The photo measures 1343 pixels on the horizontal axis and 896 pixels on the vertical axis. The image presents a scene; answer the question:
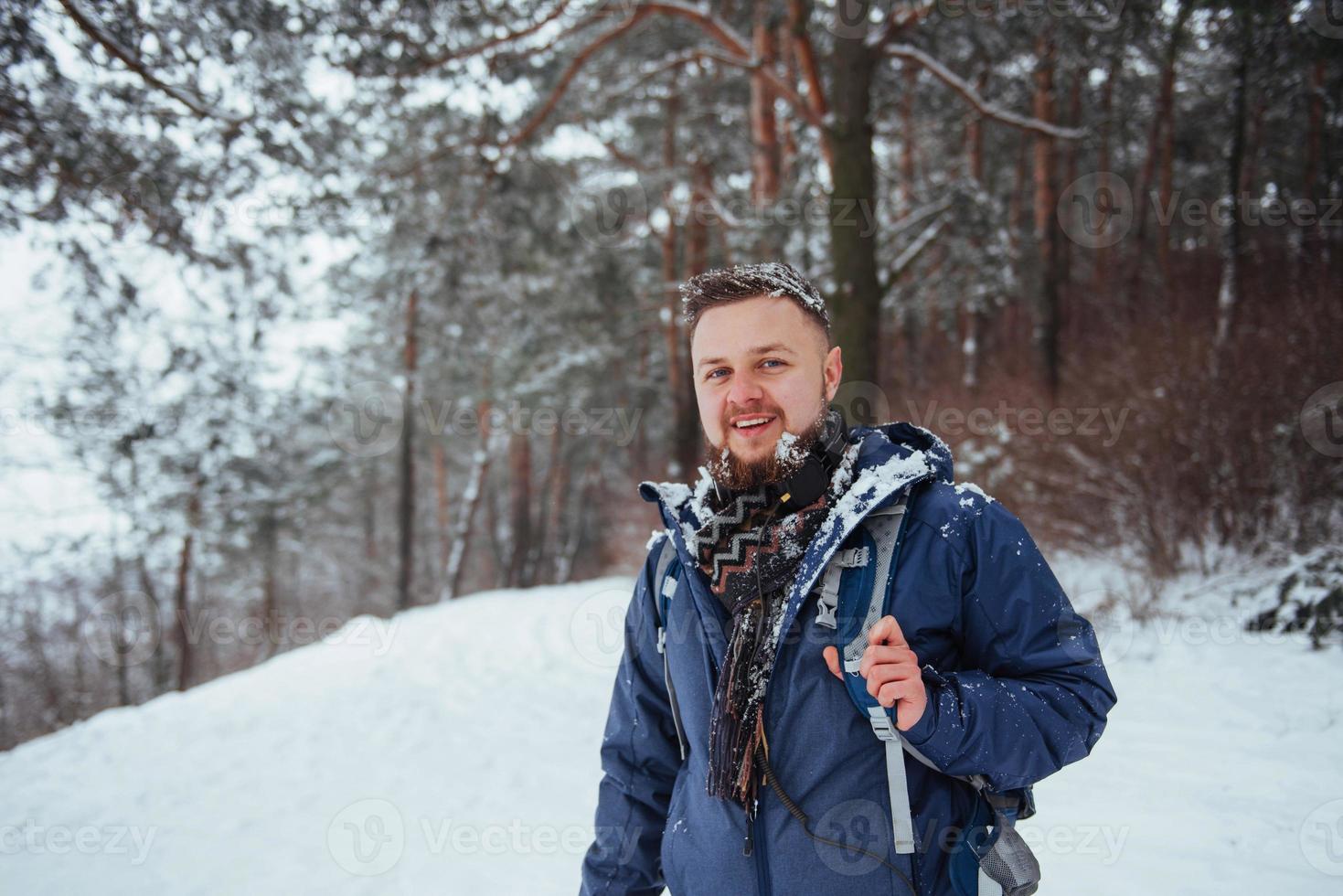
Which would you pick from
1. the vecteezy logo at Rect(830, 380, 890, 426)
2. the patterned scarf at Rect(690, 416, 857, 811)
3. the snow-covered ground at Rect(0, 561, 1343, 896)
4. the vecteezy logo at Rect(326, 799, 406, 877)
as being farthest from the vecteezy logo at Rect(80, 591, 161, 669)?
the patterned scarf at Rect(690, 416, 857, 811)

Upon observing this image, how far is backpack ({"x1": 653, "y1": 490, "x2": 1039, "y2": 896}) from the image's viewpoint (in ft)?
4.37

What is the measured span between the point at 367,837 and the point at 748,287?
4.30 meters

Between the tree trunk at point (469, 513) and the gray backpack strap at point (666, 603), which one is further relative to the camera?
the tree trunk at point (469, 513)

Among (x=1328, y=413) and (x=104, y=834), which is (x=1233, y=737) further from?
(x=104, y=834)

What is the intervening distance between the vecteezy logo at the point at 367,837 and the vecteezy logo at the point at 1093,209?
40.4 feet

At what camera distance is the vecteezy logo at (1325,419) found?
19.4 ft

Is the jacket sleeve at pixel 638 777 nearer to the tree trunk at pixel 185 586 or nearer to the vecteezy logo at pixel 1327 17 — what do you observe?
the vecteezy logo at pixel 1327 17

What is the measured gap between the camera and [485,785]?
Answer: 4.81 meters

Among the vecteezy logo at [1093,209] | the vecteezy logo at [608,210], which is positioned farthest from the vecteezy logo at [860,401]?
the vecteezy logo at [1093,209]

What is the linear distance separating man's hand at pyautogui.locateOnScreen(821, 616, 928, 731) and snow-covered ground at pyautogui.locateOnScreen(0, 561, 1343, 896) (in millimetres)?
2319

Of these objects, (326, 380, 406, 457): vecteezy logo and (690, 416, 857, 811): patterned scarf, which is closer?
(690, 416, 857, 811): patterned scarf

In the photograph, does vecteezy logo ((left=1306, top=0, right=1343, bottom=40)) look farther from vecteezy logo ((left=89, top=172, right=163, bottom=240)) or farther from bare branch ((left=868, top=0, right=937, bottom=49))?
vecteezy logo ((left=89, top=172, right=163, bottom=240))

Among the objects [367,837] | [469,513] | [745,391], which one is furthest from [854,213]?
[469,513]

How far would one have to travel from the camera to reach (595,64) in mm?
10711
